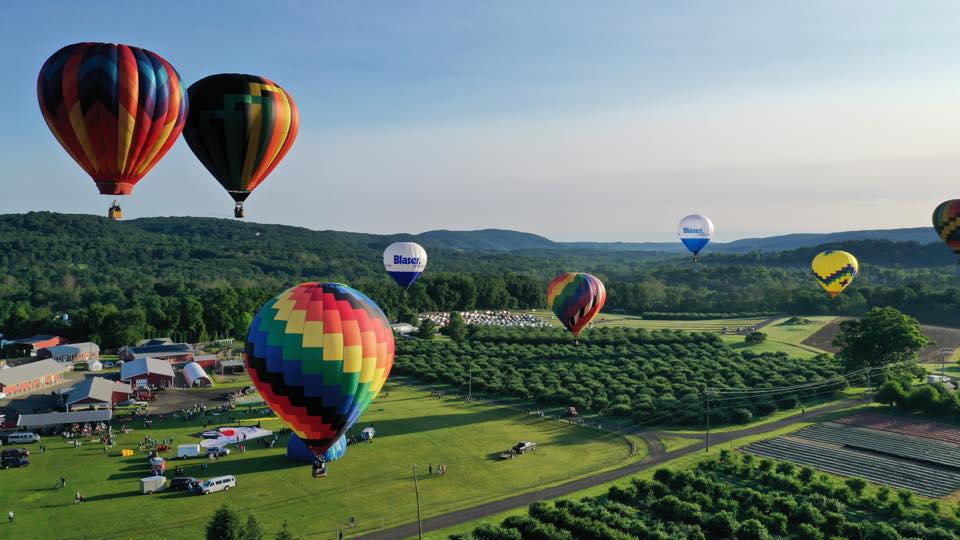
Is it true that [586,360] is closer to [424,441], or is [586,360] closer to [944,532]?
[424,441]

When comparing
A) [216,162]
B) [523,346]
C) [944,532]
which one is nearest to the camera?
[944,532]

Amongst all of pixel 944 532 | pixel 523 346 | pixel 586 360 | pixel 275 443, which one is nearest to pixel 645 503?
pixel 944 532

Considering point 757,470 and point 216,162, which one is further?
point 757,470

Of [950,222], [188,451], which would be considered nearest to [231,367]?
[188,451]

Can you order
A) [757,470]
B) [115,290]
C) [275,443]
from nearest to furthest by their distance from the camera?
[757,470] → [275,443] → [115,290]

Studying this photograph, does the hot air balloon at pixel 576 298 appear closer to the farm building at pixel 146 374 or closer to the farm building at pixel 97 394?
the farm building at pixel 97 394

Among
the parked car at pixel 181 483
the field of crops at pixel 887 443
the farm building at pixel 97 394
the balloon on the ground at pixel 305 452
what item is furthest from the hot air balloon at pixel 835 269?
the farm building at pixel 97 394

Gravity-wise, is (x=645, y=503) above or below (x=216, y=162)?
below
